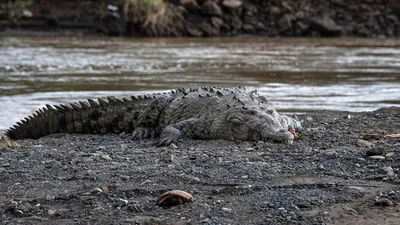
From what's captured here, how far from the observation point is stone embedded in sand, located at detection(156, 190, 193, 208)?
4.35 metres

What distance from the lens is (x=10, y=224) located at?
406cm

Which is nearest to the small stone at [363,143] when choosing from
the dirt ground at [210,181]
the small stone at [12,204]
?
→ the dirt ground at [210,181]

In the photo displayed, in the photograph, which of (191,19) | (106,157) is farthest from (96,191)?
(191,19)

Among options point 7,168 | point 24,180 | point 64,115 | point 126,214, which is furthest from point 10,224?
point 64,115

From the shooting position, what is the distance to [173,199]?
437 cm

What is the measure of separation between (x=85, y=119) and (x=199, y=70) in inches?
295

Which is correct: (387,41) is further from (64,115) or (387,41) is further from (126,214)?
(126,214)

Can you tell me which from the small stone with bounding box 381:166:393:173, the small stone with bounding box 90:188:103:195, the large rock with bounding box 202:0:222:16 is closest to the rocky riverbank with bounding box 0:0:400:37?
the large rock with bounding box 202:0:222:16

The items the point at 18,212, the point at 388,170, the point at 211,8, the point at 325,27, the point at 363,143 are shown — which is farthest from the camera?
the point at 211,8

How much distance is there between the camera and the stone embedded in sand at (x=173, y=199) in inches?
171

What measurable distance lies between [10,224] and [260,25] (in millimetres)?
24144

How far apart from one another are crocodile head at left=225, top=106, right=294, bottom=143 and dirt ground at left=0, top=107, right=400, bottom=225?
150 mm

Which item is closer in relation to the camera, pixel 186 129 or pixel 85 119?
pixel 186 129

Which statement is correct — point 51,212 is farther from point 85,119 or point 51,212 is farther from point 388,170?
point 85,119
